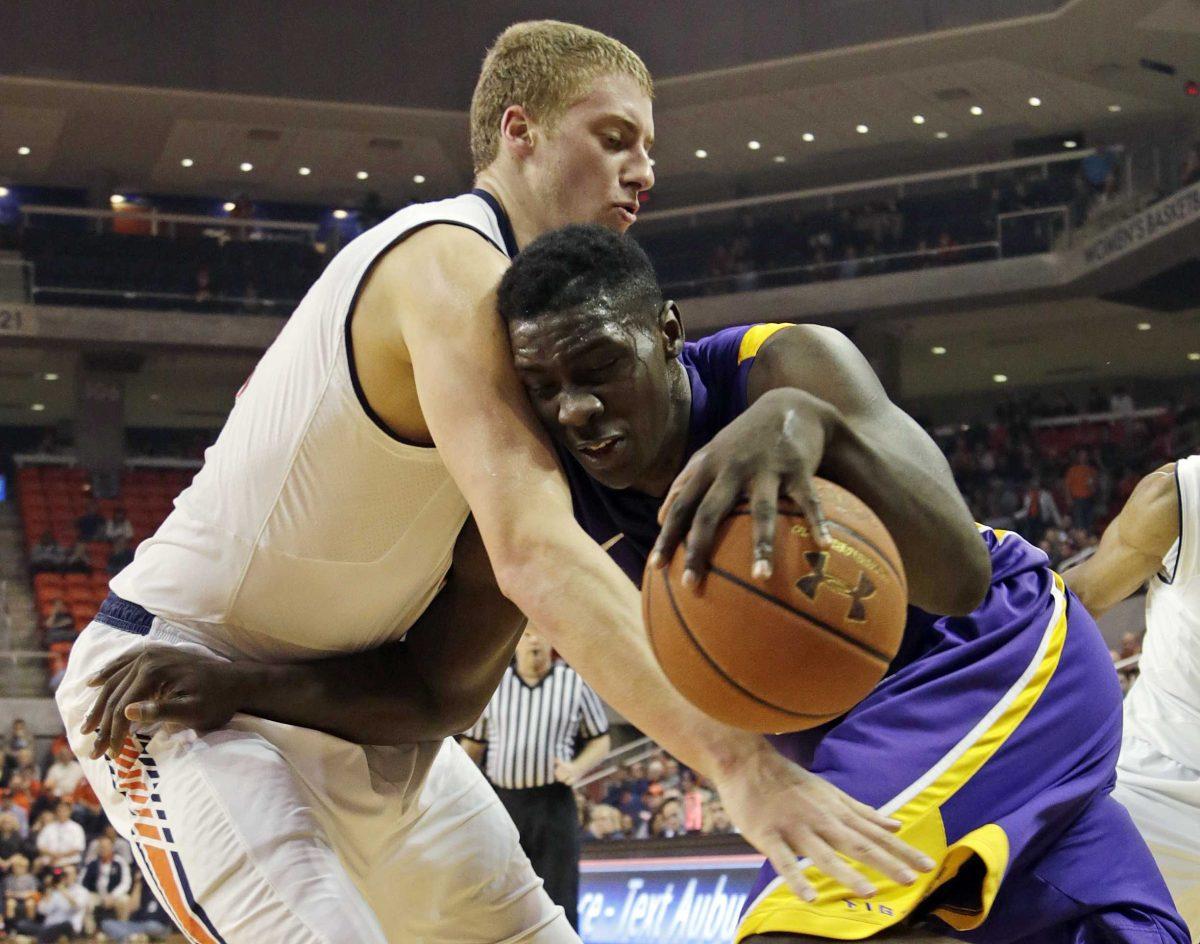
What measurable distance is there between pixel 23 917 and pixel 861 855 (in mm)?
10511

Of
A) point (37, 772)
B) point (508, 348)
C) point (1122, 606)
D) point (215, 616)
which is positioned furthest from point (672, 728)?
point (1122, 606)

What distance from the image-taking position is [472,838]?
3.05 metres

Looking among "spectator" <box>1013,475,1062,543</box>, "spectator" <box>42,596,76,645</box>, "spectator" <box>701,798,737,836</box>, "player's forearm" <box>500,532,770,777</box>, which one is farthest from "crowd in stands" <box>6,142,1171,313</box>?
"player's forearm" <box>500,532,770,777</box>

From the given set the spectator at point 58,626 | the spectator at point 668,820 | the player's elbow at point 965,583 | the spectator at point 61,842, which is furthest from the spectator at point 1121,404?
the player's elbow at point 965,583

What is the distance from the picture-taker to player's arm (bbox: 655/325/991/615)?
5.82 ft

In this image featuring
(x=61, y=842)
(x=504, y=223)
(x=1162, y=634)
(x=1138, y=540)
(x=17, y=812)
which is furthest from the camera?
(x=17, y=812)

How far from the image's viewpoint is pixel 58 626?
1750cm

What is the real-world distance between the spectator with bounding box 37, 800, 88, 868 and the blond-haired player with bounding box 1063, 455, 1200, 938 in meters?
9.16

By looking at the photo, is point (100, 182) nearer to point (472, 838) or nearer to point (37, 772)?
point (37, 772)

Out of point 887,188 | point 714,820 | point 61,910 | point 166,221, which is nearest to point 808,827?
point 714,820

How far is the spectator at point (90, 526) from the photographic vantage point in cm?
2039

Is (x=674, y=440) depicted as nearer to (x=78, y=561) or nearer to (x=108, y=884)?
(x=108, y=884)

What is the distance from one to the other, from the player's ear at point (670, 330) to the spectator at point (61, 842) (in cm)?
1027

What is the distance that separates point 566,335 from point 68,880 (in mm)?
10189
